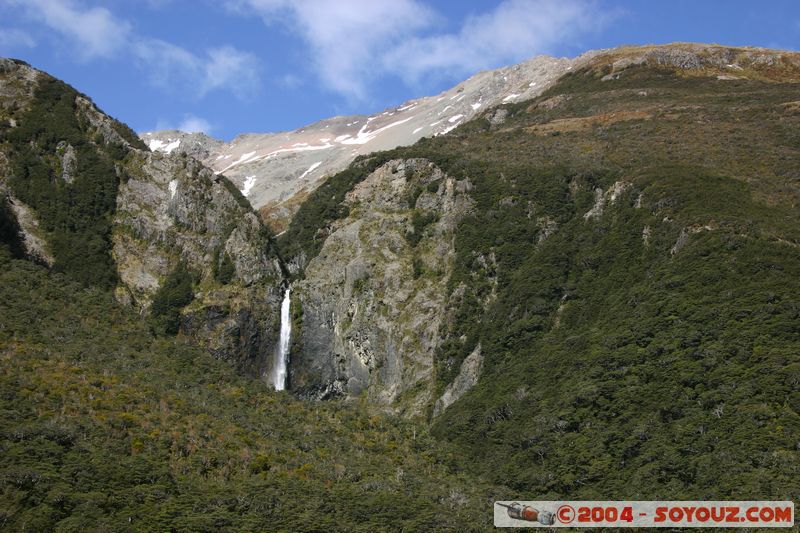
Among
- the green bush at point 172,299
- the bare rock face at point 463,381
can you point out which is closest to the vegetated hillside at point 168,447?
the bare rock face at point 463,381

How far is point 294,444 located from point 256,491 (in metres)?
11.4

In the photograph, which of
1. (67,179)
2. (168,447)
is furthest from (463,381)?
(67,179)

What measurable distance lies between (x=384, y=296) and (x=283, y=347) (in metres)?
14.9

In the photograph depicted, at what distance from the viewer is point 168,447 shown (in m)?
52.8

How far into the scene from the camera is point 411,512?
51.8 meters

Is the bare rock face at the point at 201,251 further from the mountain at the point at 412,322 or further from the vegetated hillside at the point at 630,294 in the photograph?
the vegetated hillside at the point at 630,294

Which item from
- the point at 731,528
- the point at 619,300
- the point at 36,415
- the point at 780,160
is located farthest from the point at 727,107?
the point at 36,415

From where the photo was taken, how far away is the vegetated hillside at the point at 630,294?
5626 centimetres

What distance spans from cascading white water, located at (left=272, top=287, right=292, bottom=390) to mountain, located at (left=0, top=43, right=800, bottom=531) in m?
0.73

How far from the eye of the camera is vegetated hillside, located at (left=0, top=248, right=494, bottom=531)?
4438 centimetres

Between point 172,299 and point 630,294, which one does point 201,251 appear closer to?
point 172,299

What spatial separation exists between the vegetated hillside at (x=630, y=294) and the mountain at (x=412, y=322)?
1.00 feet

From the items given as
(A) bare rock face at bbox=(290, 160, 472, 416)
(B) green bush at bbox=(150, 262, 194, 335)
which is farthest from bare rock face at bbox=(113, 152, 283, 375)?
(A) bare rock face at bbox=(290, 160, 472, 416)

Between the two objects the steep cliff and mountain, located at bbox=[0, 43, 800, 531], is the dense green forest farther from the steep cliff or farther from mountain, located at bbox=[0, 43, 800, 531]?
mountain, located at bbox=[0, 43, 800, 531]
